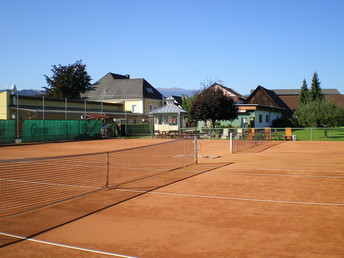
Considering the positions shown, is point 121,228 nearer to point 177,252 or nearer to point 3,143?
point 177,252

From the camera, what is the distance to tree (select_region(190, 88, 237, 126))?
37.3m

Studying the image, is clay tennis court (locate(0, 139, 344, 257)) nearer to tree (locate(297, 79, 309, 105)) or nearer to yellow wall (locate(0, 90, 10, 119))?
yellow wall (locate(0, 90, 10, 119))

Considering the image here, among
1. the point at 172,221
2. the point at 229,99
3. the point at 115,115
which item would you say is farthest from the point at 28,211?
the point at 115,115

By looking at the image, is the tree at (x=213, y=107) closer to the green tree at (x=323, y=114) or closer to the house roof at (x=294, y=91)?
the green tree at (x=323, y=114)

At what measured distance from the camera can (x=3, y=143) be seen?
30234 mm

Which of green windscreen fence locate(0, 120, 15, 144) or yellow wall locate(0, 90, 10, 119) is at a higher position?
yellow wall locate(0, 90, 10, 119)

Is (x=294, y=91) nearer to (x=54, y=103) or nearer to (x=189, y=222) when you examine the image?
(x=54, y=103)

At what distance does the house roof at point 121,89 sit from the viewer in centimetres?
5879

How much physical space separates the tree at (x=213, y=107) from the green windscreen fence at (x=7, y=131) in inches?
741

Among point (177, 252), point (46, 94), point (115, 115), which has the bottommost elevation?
point (177, 252)

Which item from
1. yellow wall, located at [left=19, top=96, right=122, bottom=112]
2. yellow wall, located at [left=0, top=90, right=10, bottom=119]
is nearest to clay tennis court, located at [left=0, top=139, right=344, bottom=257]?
yellow wall, located at [left=0, top=90, right=10, bottom=119]

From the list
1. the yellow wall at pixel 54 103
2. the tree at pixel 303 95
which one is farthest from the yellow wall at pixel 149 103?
the tree at pixel 303 95

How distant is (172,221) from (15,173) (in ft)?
25.2

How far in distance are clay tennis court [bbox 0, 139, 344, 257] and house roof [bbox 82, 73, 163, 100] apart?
4948 centimetres
